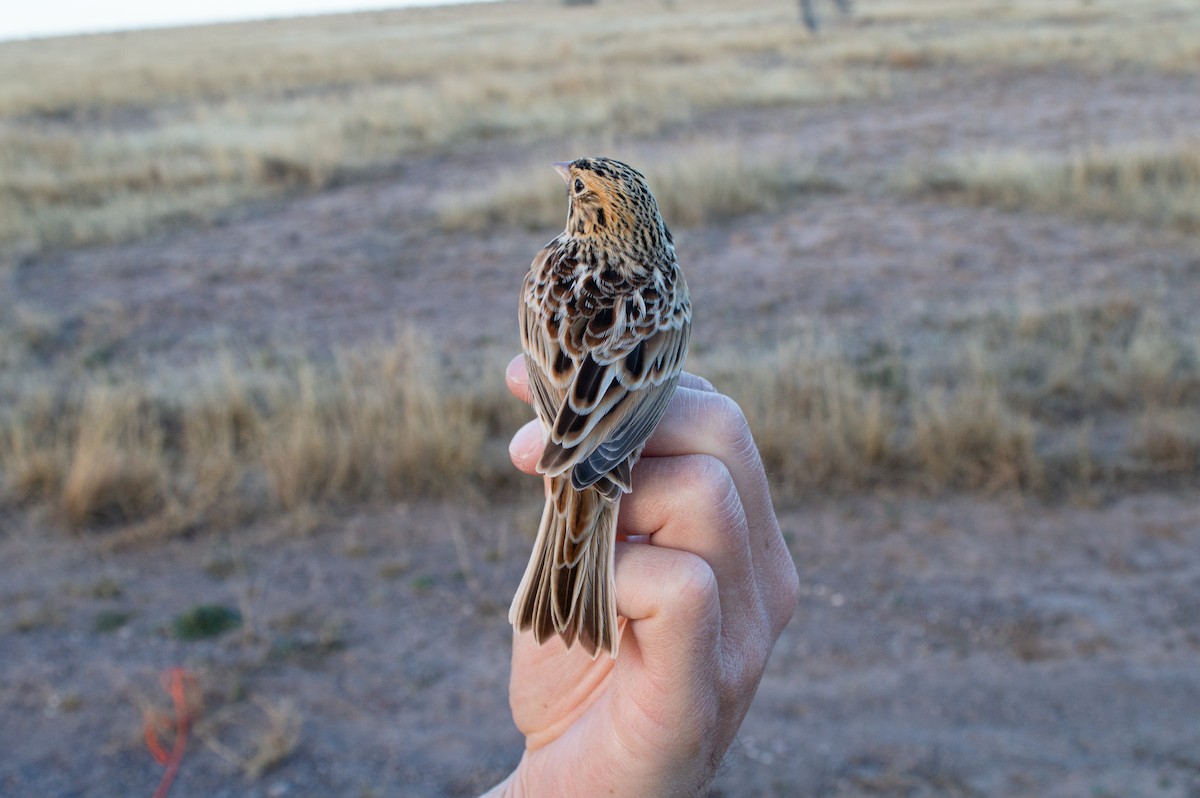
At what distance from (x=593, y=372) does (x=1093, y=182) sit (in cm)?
1277

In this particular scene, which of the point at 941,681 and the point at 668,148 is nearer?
the point at 941,681

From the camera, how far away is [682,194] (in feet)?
43.0

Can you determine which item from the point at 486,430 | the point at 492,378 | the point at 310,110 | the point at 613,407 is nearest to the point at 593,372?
the point at 613,407

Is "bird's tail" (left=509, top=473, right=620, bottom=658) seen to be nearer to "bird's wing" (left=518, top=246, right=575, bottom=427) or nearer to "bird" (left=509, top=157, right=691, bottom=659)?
"bird" (left=509, top=157, right=691, bottom=659)

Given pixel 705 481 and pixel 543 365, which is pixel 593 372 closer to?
pixel 543 365

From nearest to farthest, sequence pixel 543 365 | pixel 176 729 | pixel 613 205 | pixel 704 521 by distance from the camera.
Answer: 1. pixel 704 521
2. pixel 543 365
3. pixel 613 205
4. pixel 176 729

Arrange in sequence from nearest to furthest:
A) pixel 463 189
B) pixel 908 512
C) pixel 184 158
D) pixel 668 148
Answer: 1. pixel 908 512
2. pixel 463 189
3. pixel 668 148
4. pixel 184 158

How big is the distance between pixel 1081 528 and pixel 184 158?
16.9m

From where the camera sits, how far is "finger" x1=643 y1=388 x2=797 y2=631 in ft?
6.30

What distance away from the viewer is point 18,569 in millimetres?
5727

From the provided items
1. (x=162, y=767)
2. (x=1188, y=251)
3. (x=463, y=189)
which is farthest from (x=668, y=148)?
(x=162, y=767)

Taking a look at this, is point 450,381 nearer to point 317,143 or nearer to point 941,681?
point 941,681

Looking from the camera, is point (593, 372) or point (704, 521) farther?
point (593, 372)

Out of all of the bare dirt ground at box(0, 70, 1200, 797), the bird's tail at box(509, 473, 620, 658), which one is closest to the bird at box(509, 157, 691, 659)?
the bird's tail at box(509, 473, 620, 658)
